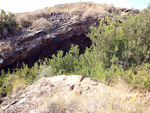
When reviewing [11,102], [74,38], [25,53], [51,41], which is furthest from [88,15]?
[11,102]

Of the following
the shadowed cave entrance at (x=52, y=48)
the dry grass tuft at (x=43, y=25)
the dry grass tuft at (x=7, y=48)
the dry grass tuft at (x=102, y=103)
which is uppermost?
the dry grass tuft at (x=43, y=25)

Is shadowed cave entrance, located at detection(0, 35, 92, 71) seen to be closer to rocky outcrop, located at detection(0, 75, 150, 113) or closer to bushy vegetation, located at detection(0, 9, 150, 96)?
bushy vegetation, located at detection(0, 9, 150, 96)

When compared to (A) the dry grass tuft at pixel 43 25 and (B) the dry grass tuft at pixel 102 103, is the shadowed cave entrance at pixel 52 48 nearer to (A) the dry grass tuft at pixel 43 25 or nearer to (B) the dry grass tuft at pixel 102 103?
(A) the dry grass tuft at pixel 43 25

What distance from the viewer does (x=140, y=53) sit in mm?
4613

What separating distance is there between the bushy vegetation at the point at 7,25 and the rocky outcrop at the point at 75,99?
7.19 m

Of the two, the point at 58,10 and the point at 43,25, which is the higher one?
the point at 58,10

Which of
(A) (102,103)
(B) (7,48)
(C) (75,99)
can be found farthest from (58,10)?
(A) (102,103)

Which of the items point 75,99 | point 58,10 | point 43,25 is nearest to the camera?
point 75,99

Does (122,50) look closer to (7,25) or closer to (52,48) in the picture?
(52,48)

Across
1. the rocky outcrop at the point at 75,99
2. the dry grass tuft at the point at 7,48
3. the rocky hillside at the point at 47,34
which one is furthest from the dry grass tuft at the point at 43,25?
the rocky outcrop at the point at 75,99

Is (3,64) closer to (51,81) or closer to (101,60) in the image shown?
(51,81)

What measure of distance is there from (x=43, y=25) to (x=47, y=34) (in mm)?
964

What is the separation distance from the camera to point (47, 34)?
9.80 metres

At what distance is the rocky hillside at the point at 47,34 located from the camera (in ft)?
29.5
